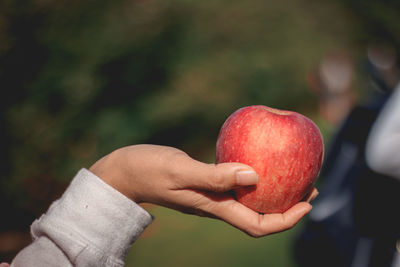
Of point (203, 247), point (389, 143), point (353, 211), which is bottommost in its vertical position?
point (203, 247)

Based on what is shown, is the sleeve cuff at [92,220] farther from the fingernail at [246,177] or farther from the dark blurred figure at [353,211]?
the dark blurred figure at [353,211]

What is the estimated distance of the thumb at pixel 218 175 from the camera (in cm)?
126

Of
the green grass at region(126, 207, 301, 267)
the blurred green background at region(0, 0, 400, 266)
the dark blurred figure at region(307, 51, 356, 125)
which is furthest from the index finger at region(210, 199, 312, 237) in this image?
the dark blurred figure at region(307, 51, 356, 125)

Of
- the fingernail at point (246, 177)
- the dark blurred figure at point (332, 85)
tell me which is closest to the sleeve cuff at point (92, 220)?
the fingernail at point (246, 177)

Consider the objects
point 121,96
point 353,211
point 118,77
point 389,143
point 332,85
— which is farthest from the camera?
point 332,85

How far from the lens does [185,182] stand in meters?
1.31

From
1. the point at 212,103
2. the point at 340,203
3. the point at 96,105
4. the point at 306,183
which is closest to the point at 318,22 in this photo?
the point at 212,103

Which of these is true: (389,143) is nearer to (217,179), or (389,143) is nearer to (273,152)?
(273,152)

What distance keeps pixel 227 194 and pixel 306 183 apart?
1.02ft

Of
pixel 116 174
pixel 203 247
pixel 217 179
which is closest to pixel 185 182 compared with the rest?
pixel 217 179

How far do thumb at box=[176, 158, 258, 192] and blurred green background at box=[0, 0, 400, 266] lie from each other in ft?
8.12

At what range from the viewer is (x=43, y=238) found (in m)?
1.23

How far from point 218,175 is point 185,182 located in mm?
127

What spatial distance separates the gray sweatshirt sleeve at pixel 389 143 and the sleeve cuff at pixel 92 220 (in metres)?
1.10
